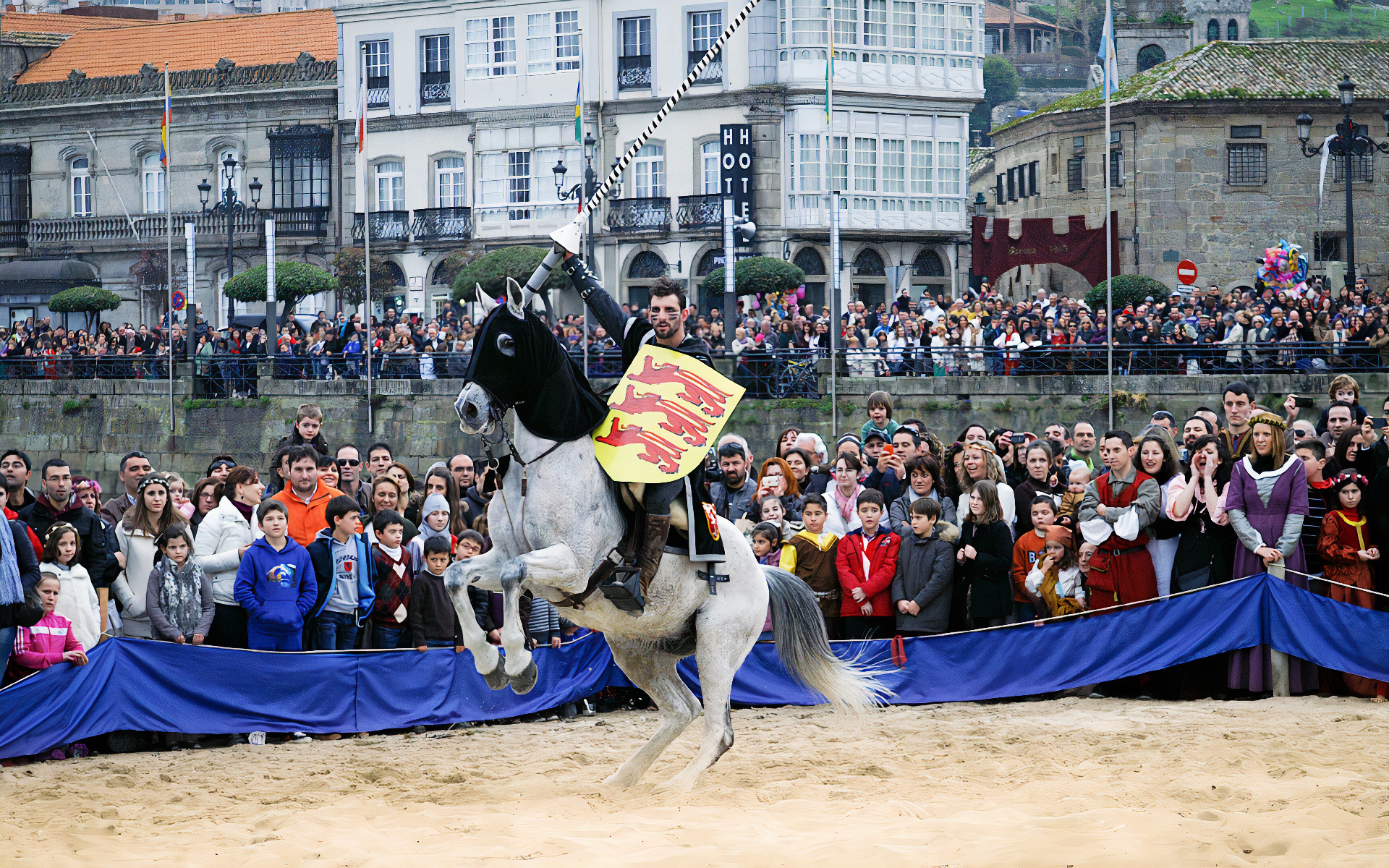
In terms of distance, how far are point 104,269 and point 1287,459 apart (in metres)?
43.1

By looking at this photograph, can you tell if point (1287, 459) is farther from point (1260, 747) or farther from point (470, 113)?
point (470, 113)

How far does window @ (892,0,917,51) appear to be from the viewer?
40.0 metres

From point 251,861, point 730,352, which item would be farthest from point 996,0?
point 251,861

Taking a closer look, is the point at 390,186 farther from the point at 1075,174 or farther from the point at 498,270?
the point at 1075,174

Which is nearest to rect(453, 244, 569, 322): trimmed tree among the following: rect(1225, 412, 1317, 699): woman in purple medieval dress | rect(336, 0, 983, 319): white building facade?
rect(336, 0, 983, 319): white building facade

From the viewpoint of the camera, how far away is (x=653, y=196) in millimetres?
40812

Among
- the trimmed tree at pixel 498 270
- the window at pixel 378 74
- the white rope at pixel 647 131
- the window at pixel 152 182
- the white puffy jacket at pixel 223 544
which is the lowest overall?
the white puffy jacket at pixel 223 544

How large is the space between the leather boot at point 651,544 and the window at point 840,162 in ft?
106

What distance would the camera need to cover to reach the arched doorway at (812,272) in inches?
1545

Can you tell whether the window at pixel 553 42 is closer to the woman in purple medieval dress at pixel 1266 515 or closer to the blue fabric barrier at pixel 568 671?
the blue fabric barrier at pixel 568 671

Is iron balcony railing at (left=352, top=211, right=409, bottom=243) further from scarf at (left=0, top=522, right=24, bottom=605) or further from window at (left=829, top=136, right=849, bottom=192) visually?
scarf at (left=0, top=522, right=24, bottom=605)

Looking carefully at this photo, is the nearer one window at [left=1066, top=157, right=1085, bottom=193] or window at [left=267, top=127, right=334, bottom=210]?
window at [left=1066, top=157, right=1085, bottom=193]

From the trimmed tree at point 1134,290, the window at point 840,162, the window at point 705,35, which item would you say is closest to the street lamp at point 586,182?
the window at point 705,35

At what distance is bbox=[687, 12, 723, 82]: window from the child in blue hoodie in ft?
103
